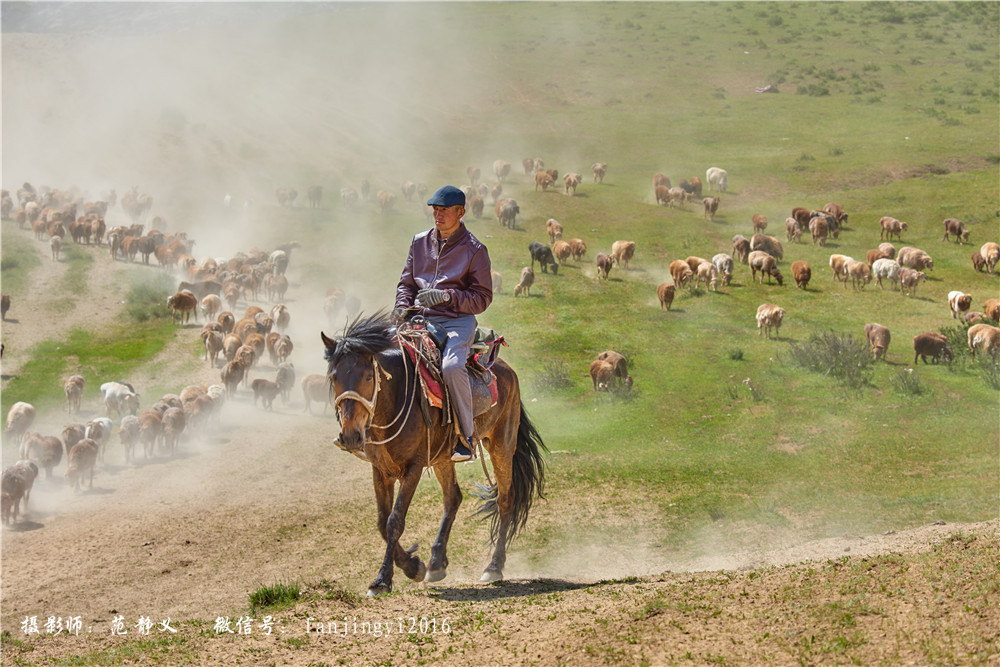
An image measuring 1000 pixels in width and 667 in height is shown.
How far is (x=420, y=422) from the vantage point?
8836mm

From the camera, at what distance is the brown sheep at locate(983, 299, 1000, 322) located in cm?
2525

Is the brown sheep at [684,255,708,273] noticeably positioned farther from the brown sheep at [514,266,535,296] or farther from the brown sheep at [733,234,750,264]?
the brown sheep at [514,266,535,296]

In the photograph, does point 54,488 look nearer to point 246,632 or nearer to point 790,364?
point 246,632

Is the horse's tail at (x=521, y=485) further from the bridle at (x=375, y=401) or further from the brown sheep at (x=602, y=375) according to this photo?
the brown sheep at (x=602, y=375)

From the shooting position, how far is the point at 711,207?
138ft

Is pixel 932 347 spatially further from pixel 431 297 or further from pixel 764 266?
pixel 431 297

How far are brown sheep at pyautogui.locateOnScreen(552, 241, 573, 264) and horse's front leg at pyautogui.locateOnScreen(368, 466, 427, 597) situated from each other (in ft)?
90.5

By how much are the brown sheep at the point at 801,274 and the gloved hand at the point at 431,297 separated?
1011 inches

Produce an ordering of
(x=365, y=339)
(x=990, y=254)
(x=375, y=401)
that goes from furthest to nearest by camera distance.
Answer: (x=990, y=254), (x=365, y=339), (x=375, y=401)

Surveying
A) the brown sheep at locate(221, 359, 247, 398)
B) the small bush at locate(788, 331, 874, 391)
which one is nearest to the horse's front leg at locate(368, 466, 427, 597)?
the small bush at locate(788, 331, 874, 391)

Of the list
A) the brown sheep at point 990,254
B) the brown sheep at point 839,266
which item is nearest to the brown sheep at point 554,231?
the brown sheep at point 839,266

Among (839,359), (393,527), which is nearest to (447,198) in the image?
(393,527)

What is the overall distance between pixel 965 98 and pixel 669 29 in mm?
35347

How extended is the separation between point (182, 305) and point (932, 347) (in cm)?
2458
